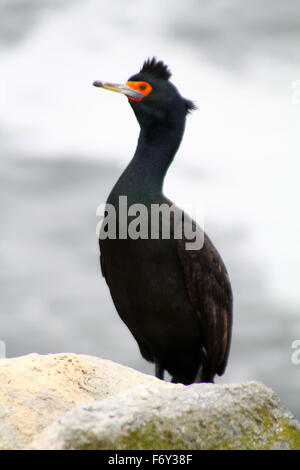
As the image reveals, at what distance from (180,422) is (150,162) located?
3366 mm

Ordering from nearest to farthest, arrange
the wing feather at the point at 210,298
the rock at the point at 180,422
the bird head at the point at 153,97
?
the rock at the point at 180,422 < the wing feather at the point at 210,298 < the bird head at the point at 153,97

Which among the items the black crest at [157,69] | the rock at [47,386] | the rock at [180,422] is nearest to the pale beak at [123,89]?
the black crest at [157,69]

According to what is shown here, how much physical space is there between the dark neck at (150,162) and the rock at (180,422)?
269 cm

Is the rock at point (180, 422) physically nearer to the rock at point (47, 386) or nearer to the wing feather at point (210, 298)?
the rock at point (47, 386)

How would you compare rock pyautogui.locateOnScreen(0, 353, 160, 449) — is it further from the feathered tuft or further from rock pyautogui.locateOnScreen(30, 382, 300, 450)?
the feathered tuft

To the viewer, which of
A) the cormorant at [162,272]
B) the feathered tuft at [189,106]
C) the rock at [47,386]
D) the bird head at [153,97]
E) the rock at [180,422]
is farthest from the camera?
the feathered tuft at [189,106]

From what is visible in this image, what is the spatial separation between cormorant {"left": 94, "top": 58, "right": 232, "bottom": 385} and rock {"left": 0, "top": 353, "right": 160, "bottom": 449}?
0.48m

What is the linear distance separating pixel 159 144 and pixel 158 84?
62cm

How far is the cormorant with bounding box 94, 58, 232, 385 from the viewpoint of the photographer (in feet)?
22.1

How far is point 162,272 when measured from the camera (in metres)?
6.73

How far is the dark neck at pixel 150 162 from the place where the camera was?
22.9 ft

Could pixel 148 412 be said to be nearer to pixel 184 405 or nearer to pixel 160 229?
pixel 184 405

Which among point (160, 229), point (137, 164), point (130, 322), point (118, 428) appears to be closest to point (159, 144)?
point (137, 164)

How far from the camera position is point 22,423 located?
17.0ft
